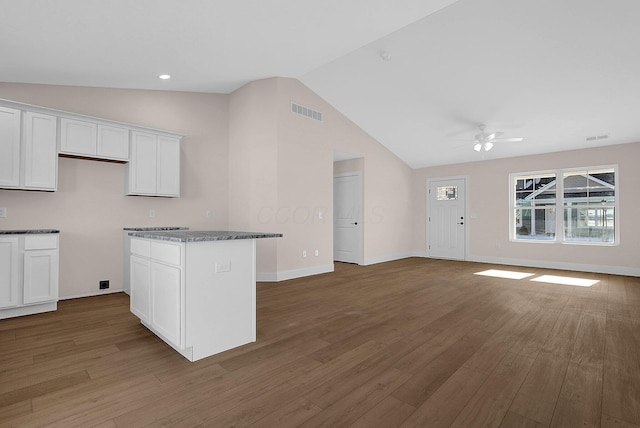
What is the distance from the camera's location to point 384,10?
3449mm

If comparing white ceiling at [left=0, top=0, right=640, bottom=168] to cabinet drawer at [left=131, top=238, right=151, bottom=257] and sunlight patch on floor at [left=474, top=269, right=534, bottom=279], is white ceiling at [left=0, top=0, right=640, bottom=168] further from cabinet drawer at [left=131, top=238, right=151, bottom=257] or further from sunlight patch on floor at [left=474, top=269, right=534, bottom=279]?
sunlight patch on floor at [left=474, top=269, right=534, bottom=279]

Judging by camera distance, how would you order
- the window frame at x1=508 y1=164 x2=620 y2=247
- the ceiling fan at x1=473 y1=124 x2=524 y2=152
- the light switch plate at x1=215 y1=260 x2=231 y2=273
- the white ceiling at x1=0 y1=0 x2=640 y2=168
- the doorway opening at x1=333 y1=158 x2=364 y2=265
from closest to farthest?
the light switch plate at x1=215 y1=260 x2=231 y2=273
the white ceiling at x1=0 y1=0 x2=640 y2=168
the ceiling fan at x1=473 y1=124 x2=524 y2=152
the window frame at x1=508 y1=164 x2=620 y2=247
the doorway opening at x1=333 y1=158 x2=364 y2=265

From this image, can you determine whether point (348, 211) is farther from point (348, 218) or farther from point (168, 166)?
point (168, 166)

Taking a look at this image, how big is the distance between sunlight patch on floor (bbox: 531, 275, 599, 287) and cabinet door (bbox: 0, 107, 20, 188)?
7.82 m

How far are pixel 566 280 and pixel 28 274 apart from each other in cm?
793

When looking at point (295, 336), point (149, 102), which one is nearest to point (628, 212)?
point (295, 336)

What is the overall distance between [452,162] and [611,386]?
6844mm

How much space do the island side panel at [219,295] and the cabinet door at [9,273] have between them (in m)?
2.56

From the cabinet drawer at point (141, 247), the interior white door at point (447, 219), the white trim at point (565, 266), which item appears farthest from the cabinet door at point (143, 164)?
the white trim at point (565, 266)

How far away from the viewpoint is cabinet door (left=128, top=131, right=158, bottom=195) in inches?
178

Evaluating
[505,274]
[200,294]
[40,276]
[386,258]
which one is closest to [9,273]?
[40,276]

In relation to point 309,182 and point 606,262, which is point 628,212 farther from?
point 309,182

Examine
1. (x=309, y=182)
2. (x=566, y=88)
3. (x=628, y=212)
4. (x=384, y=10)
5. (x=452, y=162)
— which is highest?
(x=384, y=10)

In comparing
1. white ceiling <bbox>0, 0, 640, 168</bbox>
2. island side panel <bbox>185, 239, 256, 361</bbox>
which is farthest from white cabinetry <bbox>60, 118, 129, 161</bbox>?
island side panel <bbox>185, 239, 256, 361</bbox>
